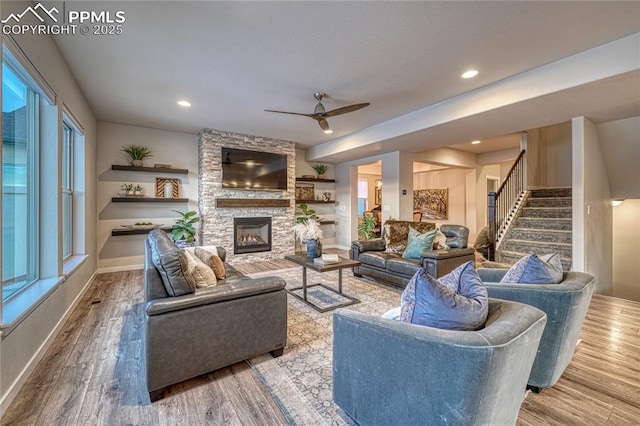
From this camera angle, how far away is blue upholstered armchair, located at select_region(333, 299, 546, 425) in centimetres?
100

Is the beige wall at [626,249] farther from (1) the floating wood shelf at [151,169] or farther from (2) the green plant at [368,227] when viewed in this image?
(1) the floating wood shelf at [151,169]

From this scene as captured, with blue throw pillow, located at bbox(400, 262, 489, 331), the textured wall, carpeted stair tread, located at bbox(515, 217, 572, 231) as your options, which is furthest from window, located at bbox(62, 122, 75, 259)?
carpeted stair tread, located at bbox(515, 217, 572, 231)

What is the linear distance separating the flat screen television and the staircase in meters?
4.68

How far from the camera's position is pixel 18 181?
223 centimetres

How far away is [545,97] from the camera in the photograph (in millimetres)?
3027

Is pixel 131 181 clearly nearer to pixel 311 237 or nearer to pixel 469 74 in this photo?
pixel 311 237

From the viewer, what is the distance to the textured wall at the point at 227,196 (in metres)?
5.41

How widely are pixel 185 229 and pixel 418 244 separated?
417 centimetres

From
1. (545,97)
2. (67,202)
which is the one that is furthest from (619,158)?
(67,202)

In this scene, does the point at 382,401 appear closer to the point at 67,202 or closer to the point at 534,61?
the point at 534,61

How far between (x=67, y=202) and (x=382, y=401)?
4.25 m

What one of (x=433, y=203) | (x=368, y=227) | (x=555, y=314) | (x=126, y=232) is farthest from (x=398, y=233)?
(x=433, y=203)

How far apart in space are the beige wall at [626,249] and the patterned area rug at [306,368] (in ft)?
17.1

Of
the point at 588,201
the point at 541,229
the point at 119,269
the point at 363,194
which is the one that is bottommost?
the point at 119,269
